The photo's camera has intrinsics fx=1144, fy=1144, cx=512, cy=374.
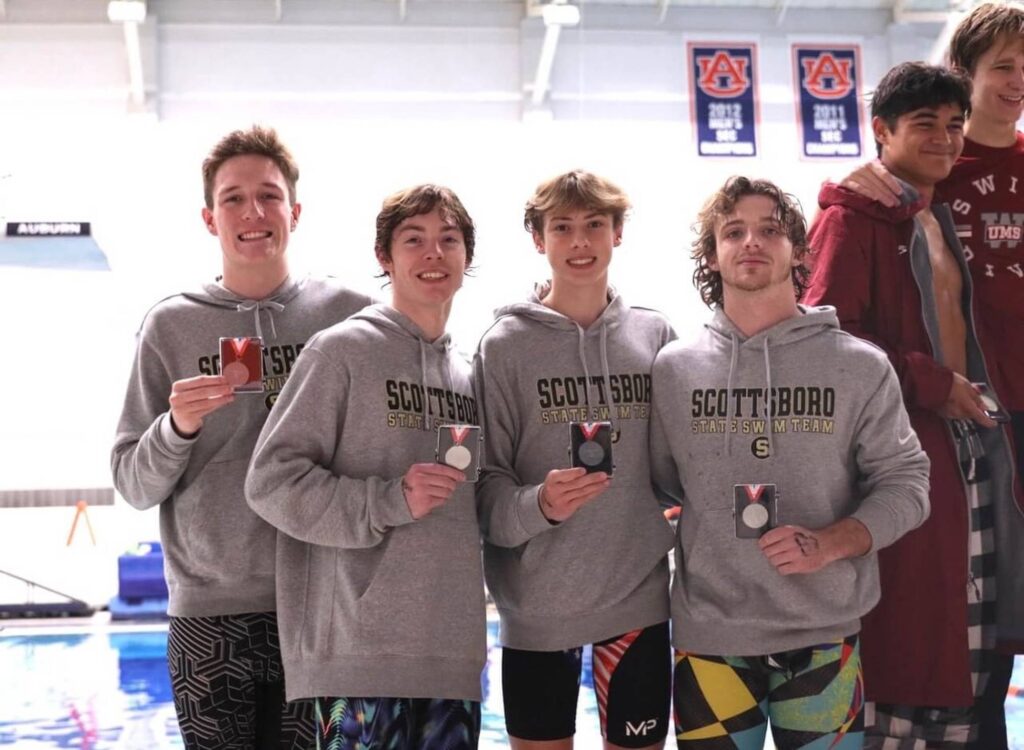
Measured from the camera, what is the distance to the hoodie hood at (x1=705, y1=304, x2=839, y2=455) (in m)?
2.65

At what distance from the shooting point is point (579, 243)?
2.78 m

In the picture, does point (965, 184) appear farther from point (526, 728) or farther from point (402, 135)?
point (402, 135)

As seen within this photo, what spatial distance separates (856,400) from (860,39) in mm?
11115

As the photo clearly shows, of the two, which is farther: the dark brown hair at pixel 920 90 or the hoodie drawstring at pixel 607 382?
the dark brown hair at pixel 920 90

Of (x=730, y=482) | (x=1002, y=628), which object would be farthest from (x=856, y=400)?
(x=1002, y=628)

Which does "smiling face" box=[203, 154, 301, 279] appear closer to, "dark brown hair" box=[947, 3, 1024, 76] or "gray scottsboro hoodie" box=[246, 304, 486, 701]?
"gray scottsboro hoodie" box=[246, 304, 486, 701]

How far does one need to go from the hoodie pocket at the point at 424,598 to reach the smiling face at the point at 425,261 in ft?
→ 1.67

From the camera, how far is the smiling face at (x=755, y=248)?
8.77 feet

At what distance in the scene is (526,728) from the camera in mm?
2656

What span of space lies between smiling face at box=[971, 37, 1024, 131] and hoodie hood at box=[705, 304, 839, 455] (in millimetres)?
1000

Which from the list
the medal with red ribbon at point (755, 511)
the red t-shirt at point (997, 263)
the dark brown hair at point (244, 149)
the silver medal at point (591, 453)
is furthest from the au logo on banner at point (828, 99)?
the silver medal at point (591, 453)

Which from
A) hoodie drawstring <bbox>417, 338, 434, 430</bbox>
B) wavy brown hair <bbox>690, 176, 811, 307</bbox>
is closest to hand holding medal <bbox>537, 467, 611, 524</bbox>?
hoodie drawstring <bbox>417, 338, 434, 430</bbox>

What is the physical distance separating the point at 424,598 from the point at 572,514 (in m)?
0.42

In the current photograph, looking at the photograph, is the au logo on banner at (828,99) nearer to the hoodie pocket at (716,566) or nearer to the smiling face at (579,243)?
the smiling face at (579,243)
